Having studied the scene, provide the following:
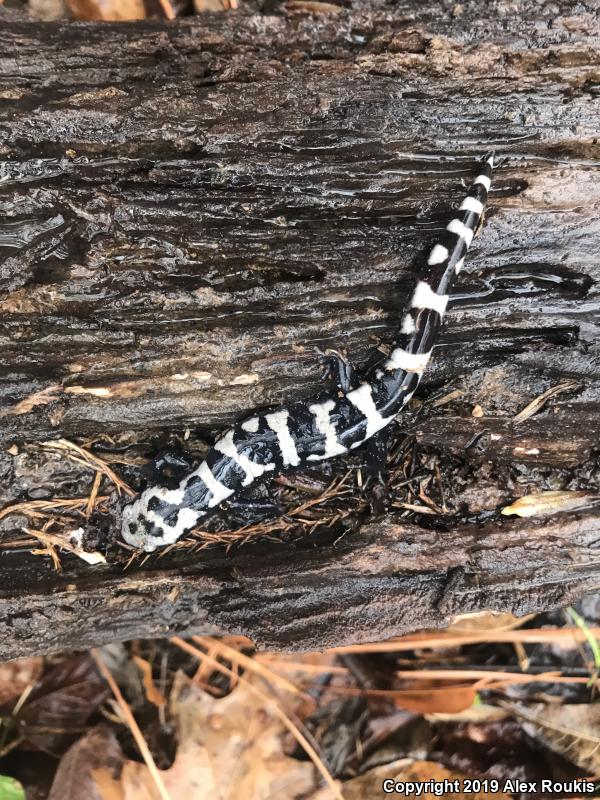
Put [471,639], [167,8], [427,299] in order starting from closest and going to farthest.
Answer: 1. [427,299]
2. [471,639]
3. [167,8]

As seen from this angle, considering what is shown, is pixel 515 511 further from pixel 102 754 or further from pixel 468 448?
pixel 102 754

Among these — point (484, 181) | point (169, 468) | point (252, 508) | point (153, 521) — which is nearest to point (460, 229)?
point (484, 181)

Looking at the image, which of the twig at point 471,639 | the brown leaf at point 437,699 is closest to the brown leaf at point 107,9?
the twig at point 471,639

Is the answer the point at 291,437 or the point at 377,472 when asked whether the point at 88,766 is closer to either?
the point at 291,437

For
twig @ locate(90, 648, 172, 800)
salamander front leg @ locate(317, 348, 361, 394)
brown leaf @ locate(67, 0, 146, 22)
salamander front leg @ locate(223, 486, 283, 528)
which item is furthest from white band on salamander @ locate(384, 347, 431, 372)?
brown leaf @ locate(67, 0, 146, 22)

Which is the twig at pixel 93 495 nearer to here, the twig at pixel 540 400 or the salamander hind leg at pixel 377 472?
the salamander hind leg at pixel 377 472

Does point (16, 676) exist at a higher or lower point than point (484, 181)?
lower

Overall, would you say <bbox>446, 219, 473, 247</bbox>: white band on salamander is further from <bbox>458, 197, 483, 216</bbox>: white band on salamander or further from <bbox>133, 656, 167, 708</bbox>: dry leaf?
<bbox>133, 656, 167, 708</bbox>: dry leaf
